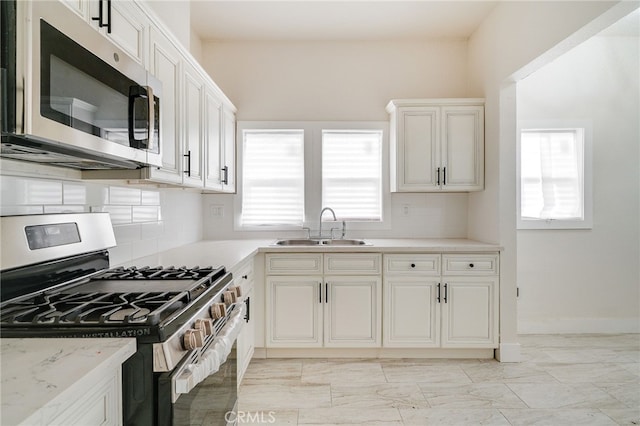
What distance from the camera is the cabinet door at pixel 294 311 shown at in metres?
3.00

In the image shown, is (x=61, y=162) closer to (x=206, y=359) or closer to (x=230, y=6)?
(x=206, y=359)

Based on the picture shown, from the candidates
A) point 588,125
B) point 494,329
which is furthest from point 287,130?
point 588,125

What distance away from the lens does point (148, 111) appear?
1.51 m

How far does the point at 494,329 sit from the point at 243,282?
209 cm

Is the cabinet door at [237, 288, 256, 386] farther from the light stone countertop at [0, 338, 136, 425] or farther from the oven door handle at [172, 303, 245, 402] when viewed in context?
the light stone countertop at [0, 338, 136, 425]

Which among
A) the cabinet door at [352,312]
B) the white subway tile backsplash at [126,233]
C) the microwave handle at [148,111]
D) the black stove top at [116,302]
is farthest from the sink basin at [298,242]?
the microwave handle at [148,111]

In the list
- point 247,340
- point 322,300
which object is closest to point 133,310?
point 247,340

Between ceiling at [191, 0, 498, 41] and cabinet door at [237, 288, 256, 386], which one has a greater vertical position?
ceiling at [191, 0, 498, 41]

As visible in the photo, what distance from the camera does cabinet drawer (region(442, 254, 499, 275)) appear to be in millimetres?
2994

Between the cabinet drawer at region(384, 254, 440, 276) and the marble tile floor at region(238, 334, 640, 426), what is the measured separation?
742 millimetres

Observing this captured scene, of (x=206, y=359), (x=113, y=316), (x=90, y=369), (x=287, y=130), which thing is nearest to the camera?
(x=90, y=369)

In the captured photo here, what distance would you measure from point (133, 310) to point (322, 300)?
6.50 feet

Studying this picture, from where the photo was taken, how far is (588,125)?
364 centimetres

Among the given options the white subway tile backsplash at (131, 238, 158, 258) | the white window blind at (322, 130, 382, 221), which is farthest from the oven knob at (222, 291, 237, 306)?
the white window blind at (322, 130, 382, 221)
